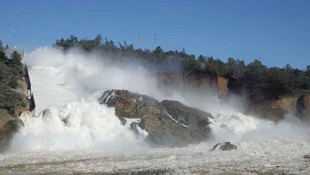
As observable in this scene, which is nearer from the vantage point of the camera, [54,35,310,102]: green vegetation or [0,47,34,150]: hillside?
[0,47,34,150]: hillside

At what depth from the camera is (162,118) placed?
1720 inches

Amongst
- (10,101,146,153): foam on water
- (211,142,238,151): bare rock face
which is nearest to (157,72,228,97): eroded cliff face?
(10,101,146,153): foam on water

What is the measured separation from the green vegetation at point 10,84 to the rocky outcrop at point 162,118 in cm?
983

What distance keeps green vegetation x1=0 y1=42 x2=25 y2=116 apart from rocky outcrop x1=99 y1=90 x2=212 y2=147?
387 inches

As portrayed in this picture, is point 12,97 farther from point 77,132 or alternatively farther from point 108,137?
point 108,137

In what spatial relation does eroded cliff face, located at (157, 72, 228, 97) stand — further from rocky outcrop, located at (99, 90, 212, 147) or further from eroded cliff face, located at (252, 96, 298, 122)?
rocky outcrop, located at (99, 90, 212, 147)

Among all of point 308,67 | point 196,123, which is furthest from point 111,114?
point 308,67

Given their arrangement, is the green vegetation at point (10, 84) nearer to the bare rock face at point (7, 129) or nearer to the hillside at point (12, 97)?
the hillside at point (12, 97)

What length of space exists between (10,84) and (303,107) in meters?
36.8

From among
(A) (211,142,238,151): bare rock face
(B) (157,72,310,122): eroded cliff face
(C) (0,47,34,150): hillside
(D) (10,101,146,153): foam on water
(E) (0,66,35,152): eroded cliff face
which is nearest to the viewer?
(A) (211,142,238,151): bare rock face

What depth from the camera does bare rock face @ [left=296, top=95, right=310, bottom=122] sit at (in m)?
51.2

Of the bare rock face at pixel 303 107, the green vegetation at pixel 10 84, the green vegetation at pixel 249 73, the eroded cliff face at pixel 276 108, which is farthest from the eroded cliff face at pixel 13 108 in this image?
the bare rock face at pixel 303 107

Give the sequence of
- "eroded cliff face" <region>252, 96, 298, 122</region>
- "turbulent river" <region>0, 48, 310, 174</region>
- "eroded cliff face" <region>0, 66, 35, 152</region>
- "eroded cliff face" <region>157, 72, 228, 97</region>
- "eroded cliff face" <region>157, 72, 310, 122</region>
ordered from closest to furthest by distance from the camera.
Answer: "turbulent river" <region>0, 48, 310, 174</region> → "eroded cliff face" <region>0, 66, 35, 152</region> → "eroded cliff face" <region>157, 72, 310, 122</region> → "eroded cliff face" <region>252, 96, 298, 122</region> → "eroded cliff face" <region>157, 72, 228, 97</region>

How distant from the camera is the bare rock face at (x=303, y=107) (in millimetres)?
51156
